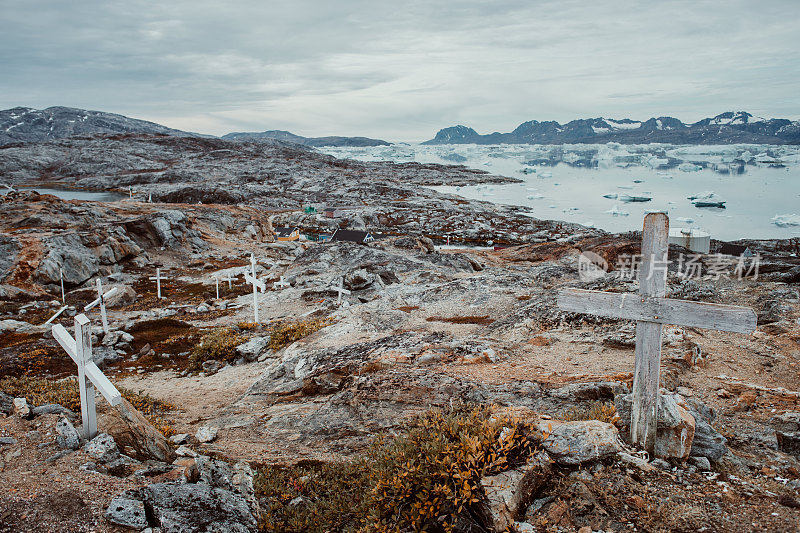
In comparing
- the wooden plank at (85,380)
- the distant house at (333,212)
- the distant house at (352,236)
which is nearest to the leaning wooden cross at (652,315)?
the wooden plank at (85,380)

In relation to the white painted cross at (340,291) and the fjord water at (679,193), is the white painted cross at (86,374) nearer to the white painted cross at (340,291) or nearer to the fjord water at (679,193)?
the white painted cross at (340,291)

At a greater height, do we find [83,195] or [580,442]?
[83,195]

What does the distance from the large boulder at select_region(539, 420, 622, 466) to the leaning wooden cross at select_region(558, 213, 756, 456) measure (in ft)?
1.36

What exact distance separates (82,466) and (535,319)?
12.6 meters

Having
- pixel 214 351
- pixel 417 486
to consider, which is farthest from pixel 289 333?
pixel 417 486

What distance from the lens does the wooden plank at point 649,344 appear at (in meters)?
5.69

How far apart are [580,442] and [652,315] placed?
182cm

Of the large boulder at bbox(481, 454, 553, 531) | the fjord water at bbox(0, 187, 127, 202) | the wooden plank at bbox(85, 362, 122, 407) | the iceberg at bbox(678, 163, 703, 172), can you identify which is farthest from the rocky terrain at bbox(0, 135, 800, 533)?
the iceberg at bbox(678, 163, 703, 172)

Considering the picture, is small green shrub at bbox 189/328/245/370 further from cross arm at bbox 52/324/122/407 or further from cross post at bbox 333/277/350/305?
cross arm at bbox 52/324/122/407

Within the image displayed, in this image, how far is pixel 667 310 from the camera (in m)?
5.78

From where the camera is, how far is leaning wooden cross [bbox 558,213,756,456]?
5.64 metres

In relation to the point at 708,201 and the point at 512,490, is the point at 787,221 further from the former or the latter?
the point at 512,490

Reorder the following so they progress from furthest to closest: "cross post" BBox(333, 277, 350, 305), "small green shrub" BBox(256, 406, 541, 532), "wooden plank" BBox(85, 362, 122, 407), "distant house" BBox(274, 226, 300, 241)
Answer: "distant house" BBox(274, 226, 300, 241) → "cross post" BBox(333, 277, 350, 305) → "wooden plank" BBox(85, 362, 122, 407) → "small green shrub" BBox(256, 406, 541, 532)

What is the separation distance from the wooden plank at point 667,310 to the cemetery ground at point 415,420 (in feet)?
3.76
